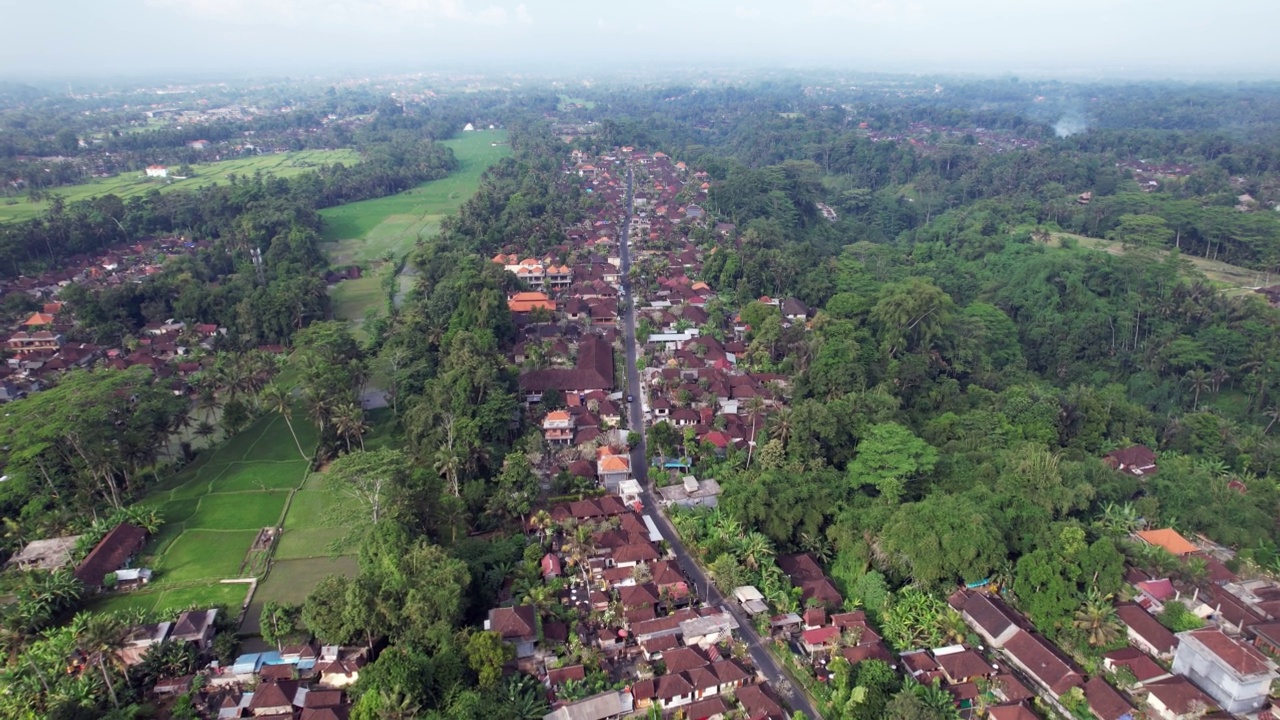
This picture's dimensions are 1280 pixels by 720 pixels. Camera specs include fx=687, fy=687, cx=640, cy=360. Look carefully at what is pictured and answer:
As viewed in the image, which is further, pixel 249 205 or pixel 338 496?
pixel 249 205

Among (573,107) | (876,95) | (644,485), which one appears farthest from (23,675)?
(876,95)

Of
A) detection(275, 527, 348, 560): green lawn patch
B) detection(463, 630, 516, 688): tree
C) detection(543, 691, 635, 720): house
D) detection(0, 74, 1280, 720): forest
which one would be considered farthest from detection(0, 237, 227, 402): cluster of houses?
detection(543, 691, 635, 720): house

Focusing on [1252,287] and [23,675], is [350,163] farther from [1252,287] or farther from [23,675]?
[1252,287]

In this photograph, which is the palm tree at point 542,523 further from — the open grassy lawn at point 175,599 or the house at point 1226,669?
the house at point 1226,669

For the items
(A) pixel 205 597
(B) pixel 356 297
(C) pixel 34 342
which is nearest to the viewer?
(A) pixel 205 597

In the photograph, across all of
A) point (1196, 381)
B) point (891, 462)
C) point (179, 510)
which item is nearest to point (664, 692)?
point (891, 462)

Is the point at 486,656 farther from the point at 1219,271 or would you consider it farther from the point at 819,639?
the point at 1219,271

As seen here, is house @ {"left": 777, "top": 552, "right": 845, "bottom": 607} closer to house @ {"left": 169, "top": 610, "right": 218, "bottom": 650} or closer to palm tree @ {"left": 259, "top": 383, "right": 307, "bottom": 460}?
house @ {"left": 169, "top": 610, "right": 218, "bottom": 650}
